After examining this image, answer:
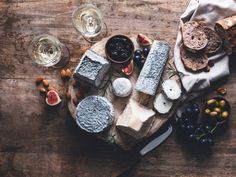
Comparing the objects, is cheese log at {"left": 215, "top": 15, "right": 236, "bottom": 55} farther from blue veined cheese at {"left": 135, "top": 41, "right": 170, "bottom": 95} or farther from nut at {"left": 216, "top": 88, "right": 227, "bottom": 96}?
blue veined cheese at {"left": 135, "top": 41, "right": 170, "bottom": 95}

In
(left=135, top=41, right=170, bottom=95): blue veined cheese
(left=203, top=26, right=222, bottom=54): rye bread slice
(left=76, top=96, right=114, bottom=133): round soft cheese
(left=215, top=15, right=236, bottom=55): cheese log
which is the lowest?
(left=76, top=96, right=114, bottom=133): round soft cheese

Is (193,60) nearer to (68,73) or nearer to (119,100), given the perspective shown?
(119,100)

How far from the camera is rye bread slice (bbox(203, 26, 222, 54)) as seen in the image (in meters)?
3.77

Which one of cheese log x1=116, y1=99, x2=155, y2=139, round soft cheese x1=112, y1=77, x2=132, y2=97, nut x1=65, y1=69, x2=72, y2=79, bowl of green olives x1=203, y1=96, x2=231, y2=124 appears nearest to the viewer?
cheese log x1=116, y1=99, x2=155, y2=139

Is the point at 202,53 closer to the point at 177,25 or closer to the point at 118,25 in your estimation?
the point at 177,25

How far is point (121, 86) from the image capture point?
12.0 ft

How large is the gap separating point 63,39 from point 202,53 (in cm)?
110

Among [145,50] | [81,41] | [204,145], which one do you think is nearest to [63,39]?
[81,41]

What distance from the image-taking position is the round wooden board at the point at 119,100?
3.68 m

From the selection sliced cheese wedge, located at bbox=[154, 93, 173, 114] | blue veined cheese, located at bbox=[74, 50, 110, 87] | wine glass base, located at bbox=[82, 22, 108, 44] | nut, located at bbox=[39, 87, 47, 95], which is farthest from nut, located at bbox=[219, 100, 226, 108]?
nut, located at bbox=[39, 87, 47, 95]

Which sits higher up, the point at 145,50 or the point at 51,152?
the point at 145,50

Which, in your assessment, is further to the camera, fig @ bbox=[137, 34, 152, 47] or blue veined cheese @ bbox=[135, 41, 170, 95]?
fig @ bbox=[137, 34, 152, 47]

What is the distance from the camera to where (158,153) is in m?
3.85

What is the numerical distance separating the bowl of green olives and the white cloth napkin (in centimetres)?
13
